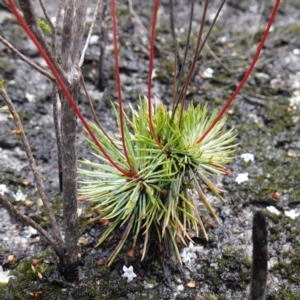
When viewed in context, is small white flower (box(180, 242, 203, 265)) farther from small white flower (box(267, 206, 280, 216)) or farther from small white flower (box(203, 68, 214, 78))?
small white flower (box(203, 68, 214, 78))

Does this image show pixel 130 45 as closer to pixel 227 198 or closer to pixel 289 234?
pixel 227 198

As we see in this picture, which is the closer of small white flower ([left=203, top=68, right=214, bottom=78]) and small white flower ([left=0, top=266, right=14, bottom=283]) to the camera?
small white flower ([left=0, top=266, right=14, bottom=283])

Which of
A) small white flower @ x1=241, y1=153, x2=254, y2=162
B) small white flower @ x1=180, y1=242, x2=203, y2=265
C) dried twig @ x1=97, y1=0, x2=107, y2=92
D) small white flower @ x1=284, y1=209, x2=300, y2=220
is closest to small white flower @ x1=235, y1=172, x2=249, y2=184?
small white flower @ x1=241, y1=153, x2=254, y2=162

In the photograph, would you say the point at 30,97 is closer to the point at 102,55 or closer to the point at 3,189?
the point at 102,55

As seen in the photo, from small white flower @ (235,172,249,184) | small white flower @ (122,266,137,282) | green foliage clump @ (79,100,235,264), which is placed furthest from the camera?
small white flower @ (235,172,249,184)

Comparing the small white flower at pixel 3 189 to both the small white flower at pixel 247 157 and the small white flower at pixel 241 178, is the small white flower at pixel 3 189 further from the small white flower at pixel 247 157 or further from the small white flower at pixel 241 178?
the small white flower at pixel 247 157

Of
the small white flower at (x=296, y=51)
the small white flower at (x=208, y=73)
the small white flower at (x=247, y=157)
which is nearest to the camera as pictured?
the small white flower at (x=247, y=157)

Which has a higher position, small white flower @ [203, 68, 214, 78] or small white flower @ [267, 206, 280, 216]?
small white flower @ [203, 68, 214, 78]

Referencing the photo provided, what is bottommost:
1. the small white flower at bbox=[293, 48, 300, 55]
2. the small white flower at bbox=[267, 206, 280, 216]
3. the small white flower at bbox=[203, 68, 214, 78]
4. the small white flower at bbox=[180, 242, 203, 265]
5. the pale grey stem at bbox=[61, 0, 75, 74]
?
the small white flower at bbox=[180, 242, 203, 265]

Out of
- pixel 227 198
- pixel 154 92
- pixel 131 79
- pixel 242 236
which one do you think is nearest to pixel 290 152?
pixel 227 198

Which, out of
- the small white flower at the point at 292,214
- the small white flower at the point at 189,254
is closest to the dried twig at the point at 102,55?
the small white flower at the point at 189,254

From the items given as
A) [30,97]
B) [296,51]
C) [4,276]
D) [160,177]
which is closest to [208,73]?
[296,51]
